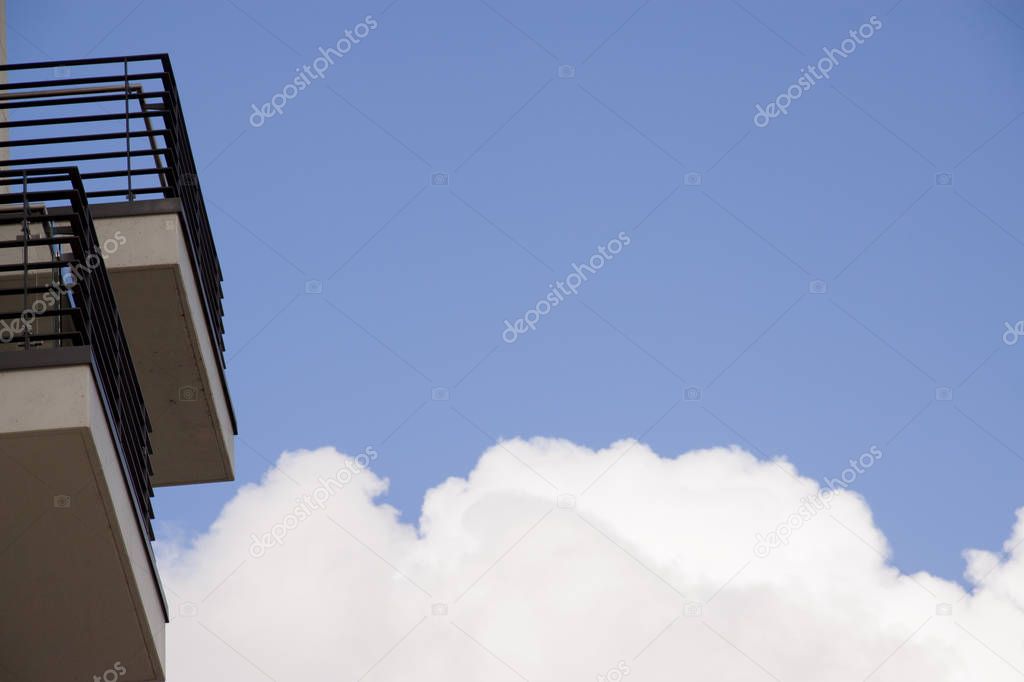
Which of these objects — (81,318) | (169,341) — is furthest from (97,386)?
(169,341)

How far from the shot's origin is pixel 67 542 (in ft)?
35.3

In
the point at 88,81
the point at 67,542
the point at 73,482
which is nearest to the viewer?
the point at 73,482

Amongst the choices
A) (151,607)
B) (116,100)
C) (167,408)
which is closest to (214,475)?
(167,408)

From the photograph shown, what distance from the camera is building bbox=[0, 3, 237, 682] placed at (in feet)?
33.2

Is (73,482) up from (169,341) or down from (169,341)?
down

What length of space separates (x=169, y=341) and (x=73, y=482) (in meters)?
4.58

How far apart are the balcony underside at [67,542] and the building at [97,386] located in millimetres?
12

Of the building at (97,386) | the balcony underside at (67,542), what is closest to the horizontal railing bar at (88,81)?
the building at (97,386)

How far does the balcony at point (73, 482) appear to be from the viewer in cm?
1003

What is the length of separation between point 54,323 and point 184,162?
2.67 meters

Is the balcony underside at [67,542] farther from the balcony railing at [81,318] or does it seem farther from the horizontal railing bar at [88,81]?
the horizontal railing bar at [88,81]

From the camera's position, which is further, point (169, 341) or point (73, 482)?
point (169, 341)

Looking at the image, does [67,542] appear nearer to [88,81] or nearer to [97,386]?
[97,386]

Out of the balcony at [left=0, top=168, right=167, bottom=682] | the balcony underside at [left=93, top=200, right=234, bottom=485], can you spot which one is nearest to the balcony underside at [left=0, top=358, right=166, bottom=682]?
the balcony at [left=0, top=168, right=167, bottom=682]
